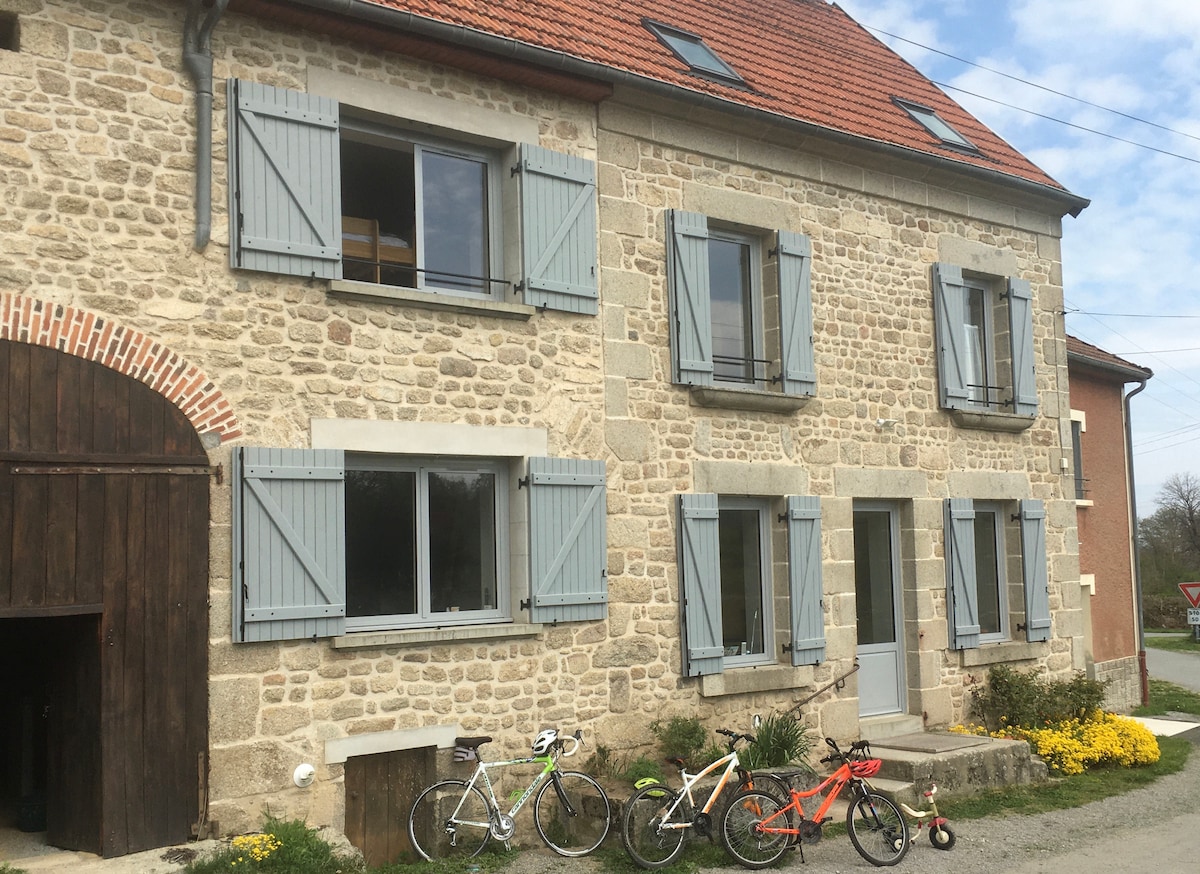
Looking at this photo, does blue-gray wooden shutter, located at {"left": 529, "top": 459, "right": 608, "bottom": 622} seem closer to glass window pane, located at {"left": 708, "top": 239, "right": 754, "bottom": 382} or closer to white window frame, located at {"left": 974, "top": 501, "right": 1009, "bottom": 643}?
glass window pane, located at {"left": 708, "top": 239, "right": 754, "bottom": 382}

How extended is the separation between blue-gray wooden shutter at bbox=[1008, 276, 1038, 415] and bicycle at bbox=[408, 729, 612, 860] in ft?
22.1

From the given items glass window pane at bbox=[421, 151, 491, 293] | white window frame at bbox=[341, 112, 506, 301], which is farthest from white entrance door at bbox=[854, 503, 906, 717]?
glass window pane at bbox=[421, 151, 491, 293]

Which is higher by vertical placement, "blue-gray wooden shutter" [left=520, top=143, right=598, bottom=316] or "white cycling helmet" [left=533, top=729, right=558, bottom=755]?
"blue-gray wooden shutter" [left=520, top=143, right=598, bottom=316]

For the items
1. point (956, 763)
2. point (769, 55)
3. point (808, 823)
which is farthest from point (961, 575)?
point (769, 55)

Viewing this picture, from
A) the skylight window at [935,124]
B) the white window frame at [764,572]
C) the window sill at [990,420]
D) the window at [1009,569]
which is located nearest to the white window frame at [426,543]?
the white window frame at [764,572]

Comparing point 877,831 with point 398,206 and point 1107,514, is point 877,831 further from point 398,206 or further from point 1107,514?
point 1107,514

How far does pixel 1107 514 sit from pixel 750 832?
11.3m

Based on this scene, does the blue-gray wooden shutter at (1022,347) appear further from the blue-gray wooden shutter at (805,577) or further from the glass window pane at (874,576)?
the blue-gray wooden shutter at (805,577)

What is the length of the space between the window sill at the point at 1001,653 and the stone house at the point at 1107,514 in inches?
155

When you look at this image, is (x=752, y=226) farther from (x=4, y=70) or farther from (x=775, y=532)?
(x=4, y=70)

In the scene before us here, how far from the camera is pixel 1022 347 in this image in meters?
12.3

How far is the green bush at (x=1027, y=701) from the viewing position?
11398 millimetres

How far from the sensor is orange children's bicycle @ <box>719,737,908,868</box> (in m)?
7.52

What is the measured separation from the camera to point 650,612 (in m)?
8.97
